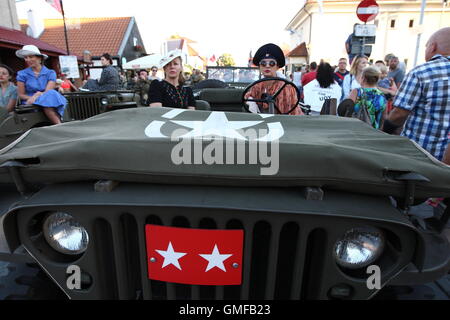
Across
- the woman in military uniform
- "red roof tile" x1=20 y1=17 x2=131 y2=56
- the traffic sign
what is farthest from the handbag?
"red roof tile" x1=20 y1=17 x2=131 y2=56

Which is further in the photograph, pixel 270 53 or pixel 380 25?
pixel 380 25

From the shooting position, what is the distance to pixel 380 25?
3438cm

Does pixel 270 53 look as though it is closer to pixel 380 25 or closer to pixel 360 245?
pixel 360 245

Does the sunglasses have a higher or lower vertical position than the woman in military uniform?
higher

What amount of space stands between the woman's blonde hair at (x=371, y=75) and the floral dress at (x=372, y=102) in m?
0.15

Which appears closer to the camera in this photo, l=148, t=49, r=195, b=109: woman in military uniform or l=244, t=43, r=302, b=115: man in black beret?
l=244, t=43, r=302, b=115: man in black beret

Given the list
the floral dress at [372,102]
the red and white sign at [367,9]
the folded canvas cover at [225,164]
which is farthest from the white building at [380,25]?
the folded canvas cover at [225,164]

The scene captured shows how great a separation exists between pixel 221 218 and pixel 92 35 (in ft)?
122

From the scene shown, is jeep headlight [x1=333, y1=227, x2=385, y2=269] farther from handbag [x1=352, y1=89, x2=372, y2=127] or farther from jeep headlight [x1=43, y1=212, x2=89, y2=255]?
handbag [x1=352, y1=89, x2=372, y2=127]

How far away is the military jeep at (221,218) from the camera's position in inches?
46.7

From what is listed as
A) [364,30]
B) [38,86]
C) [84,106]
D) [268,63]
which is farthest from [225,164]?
[364,30]

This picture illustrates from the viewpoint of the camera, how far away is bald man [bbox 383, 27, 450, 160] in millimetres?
2645
